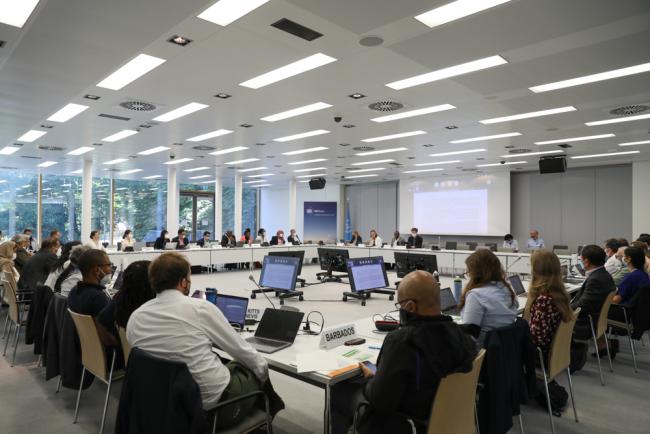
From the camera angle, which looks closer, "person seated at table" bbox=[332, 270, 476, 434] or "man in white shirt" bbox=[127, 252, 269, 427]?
"person seated at table" bbox=[332, 270, 476, 434]

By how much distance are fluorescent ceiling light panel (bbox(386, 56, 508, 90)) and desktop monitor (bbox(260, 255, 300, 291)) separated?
2.75 meters

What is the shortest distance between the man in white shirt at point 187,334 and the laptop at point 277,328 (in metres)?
0.59

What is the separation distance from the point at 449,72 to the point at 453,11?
1.56m

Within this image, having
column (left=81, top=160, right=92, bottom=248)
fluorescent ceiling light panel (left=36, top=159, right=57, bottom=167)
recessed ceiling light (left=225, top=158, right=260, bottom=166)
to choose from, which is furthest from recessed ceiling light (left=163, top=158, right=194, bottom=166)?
fluorescent ceiling light panel (left=36, top=159, right=57, bottom=167)

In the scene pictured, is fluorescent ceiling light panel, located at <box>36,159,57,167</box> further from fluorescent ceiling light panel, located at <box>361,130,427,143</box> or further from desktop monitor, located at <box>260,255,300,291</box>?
desktop monitor, located at <box>260,255,300,291</box>

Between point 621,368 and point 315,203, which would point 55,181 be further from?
point 621,368

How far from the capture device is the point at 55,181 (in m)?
16.3

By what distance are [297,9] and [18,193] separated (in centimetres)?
1608

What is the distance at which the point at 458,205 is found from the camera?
1557 centimetres

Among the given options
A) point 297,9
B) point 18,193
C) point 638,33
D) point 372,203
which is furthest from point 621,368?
point 18,193

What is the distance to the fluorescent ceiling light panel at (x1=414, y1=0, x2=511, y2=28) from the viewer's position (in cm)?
339

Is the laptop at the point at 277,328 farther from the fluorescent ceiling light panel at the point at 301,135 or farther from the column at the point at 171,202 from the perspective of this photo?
the column at the point at 171,202

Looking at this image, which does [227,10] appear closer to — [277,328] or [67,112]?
[277,328]

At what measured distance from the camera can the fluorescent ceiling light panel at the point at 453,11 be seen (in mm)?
3391
